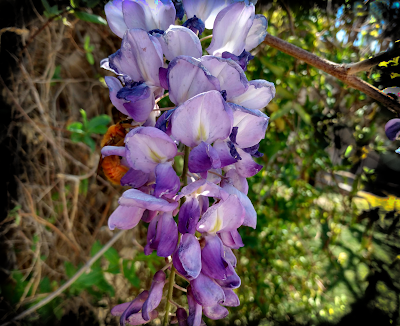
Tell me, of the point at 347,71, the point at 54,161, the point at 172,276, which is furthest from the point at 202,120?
the point at 54,161

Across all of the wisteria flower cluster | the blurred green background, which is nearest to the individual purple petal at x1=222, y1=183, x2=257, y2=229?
the wisteria flower cluster

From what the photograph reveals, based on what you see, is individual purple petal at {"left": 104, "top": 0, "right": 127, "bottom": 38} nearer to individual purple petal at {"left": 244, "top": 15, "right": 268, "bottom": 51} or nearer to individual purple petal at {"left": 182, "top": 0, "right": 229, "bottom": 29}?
individual purple petal at {"left": 182, "top": 0, "right": 229, "bottom": 29}

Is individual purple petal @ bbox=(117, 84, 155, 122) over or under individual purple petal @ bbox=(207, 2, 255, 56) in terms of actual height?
under

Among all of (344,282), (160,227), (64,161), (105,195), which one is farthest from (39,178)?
(344,282)

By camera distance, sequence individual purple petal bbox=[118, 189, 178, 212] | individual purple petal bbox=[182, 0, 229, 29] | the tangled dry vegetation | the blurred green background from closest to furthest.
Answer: individual purple petal bbox=[118, 189, 178, 212]
individual purple petal bbox=[182, 0, 229, 29]
the blurred green background
the tangled dry vegetation

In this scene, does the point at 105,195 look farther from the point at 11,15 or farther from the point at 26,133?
the point at 11,15

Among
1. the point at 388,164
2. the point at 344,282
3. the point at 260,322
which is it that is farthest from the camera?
the point at 344,282

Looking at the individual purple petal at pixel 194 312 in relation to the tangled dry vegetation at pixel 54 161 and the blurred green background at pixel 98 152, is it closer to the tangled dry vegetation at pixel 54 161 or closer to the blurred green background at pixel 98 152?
the blurred green background at pixel 98 152
